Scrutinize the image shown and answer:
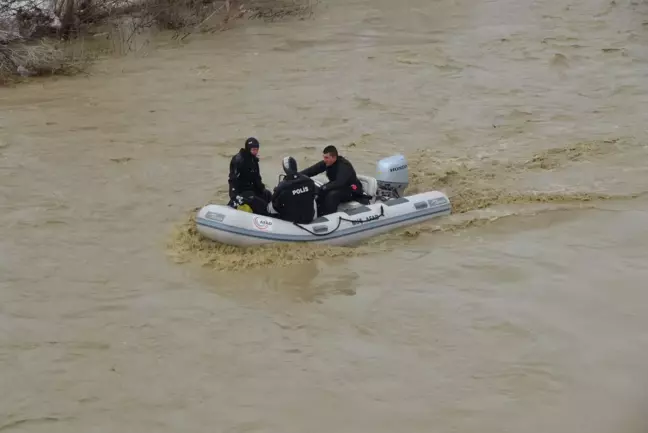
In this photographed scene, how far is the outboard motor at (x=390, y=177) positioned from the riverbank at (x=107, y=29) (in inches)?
334

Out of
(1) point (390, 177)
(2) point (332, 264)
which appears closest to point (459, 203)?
(1) point (390, 177)

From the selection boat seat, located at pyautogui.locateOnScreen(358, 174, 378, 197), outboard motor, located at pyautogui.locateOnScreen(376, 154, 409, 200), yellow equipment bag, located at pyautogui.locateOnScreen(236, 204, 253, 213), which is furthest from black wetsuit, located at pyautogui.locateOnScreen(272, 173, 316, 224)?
outboard motor, located at pyautogui.locateOnScreen(376, 154, 409, 200)

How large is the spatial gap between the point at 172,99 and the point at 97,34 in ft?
17.1

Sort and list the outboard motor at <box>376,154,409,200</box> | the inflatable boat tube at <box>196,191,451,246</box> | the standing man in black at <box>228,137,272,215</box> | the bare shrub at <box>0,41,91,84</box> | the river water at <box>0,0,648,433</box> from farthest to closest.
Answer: the bare shrub at <box>0,41,91,84</box> < the outboard motor at <box>376,154,409,200</box> < the standing man in black at <box>228,137,272,215</box> < the inflatable boat tube at <box>196,191,451,246</box> < the river water at <box>0,0,648,433</box>

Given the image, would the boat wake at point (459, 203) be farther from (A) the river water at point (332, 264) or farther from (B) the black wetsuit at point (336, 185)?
(B) the black wetsuit at point (336, 185)

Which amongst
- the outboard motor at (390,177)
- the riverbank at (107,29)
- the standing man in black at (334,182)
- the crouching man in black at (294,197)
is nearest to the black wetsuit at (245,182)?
the crouching man in black at (294,197)

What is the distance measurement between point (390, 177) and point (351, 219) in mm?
1067

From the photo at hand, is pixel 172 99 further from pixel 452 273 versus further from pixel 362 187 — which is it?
pixel 452 273

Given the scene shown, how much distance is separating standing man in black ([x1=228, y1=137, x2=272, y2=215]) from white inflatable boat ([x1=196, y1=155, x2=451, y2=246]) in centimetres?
19

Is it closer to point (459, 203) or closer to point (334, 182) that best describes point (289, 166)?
point (334, 182)

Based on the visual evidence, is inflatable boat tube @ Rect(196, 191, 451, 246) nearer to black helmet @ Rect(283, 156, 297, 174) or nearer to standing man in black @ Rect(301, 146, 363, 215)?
standing man in black @ Rect(301, 146, 363, 215)

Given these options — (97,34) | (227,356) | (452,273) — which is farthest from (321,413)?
(97,34)

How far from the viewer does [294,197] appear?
903 centimetres

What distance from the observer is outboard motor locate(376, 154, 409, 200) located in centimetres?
1009
